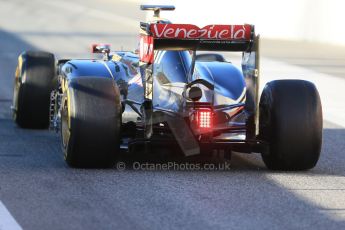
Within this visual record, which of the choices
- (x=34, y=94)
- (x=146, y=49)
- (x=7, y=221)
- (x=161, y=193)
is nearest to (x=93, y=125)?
(x=146, y=49)

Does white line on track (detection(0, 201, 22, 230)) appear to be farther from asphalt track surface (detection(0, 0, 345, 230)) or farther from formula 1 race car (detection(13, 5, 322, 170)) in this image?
formula 1 race car (detection(13, 5, 322, 170))

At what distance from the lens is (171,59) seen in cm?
1027

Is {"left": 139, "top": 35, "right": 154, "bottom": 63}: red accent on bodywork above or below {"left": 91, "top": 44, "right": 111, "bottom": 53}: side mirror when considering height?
above

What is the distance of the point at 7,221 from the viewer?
7.55 meters

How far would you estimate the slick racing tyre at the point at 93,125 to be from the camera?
9391 mm

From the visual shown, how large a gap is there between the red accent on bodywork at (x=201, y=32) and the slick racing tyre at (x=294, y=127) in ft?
2.01

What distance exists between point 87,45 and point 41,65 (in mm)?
11939

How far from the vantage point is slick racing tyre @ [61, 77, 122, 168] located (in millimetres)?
9391

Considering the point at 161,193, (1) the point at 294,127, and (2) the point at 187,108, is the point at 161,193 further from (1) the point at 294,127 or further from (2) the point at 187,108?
(1) the point at 294,127

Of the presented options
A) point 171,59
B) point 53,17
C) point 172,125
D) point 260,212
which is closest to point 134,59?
point 171,59

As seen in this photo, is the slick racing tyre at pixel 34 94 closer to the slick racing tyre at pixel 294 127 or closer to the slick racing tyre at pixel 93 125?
the slick racing tyre at pixel 93 125

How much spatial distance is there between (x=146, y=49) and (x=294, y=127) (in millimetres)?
1551

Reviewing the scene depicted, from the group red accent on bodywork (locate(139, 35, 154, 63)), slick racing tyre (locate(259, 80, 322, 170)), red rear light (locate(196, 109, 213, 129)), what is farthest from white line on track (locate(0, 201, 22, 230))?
slick racing tyre (locate(259, 80, 322, 170))

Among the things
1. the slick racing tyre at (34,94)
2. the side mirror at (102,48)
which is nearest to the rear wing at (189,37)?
the side mirror at (102,48)
